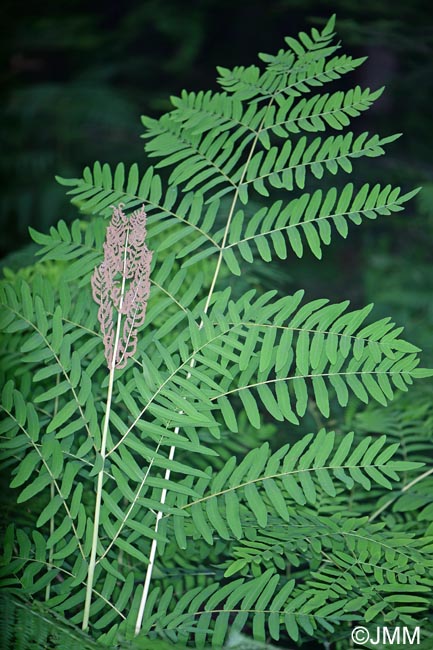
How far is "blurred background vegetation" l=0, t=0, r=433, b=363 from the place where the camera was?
2.01m

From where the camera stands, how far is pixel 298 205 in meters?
0.66

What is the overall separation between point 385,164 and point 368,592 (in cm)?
176

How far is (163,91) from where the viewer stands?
Result: 103 inches

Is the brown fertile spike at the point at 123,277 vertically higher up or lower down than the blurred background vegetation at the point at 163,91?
lower down

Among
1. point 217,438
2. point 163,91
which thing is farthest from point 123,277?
point 163,91

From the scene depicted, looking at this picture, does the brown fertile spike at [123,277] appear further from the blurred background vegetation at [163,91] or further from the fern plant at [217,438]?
the blurred background vegetation at [163,91]

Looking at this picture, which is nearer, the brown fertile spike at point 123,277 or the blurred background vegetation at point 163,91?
the brown fertile spike at point 123,277

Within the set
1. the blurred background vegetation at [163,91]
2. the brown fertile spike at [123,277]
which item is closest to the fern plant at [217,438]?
the brown fertile spike at [123,277]

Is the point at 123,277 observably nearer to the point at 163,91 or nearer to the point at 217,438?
the point at 217,438

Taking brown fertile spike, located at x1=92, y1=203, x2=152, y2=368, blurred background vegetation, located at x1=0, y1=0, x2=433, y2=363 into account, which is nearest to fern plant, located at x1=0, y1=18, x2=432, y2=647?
brown fertile spike, located at x1=92, y1=203, x2=152, y2=368

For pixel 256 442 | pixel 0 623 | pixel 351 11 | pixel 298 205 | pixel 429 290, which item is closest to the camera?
pixel 0 623

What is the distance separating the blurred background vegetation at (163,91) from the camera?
2012 mm

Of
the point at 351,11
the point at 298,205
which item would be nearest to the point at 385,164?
the point at 351,11

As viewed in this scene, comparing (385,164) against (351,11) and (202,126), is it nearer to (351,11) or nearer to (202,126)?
(351,11)
